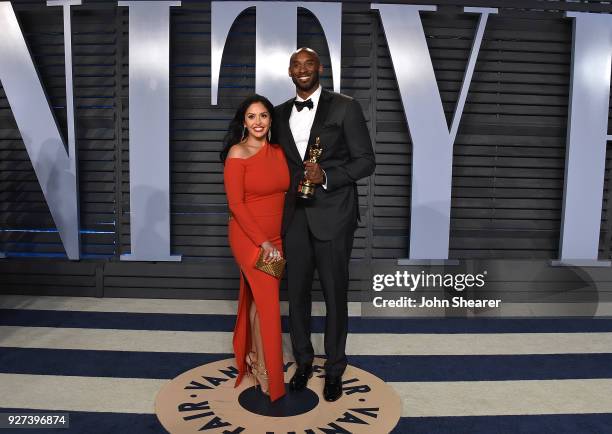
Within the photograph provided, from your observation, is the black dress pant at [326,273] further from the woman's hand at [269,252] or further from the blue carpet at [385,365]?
the blue carpet at [385,365]

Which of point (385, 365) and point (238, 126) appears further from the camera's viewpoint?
point (385, 365)

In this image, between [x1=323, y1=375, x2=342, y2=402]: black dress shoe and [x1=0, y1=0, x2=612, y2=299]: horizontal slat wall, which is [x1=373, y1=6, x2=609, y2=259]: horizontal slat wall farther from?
[x1=323, y1=375, x2=342, y2=402]: black dress shoe

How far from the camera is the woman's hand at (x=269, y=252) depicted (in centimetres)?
259

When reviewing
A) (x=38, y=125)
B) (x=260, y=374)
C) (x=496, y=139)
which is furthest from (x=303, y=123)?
(x=38, y=125)

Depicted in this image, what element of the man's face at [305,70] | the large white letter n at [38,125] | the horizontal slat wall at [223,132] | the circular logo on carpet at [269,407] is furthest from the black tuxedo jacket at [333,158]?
the large white letter n at [38,125]

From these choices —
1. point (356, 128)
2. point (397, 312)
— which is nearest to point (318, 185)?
point (356, 128)

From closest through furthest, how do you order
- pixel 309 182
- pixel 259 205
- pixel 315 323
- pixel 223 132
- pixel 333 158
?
1. pixel 309 182
2. pixel 259 205
3. pixel 333 158
4. pixel 315 323
5. pixel 223 132

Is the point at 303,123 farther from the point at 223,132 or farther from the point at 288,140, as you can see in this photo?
the point at 223,132

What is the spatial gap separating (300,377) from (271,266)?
67 cm

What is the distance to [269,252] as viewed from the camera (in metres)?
2.59

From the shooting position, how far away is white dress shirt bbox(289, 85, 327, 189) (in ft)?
8.84

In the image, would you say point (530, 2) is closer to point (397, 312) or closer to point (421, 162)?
point (421, 162)

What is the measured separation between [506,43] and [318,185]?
293 cm

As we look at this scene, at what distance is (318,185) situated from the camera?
2670mm
